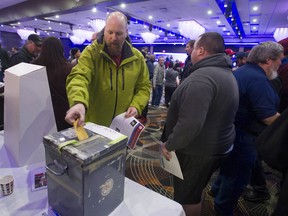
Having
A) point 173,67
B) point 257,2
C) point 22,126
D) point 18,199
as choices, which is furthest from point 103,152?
point 257,2

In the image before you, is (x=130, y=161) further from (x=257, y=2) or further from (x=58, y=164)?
(x=257, y=2)

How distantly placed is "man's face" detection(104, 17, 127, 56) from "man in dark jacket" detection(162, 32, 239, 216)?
1.53 ft

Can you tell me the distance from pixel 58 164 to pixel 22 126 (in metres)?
0.45

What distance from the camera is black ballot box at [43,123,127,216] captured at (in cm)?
60

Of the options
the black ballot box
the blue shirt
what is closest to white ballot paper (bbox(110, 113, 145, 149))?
the black ballot box

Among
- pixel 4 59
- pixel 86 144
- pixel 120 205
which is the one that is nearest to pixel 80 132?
pixel 86 144

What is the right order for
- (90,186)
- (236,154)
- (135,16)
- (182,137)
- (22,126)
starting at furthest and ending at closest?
(135,16), (236,154), (182,137), (22,126), (90,186)

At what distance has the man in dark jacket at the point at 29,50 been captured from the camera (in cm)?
271

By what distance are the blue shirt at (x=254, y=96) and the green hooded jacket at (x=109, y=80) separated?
2.31 feet

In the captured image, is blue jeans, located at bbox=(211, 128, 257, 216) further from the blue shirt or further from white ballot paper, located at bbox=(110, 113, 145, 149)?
white ballot paper, located at bbox=(110, 113, 145, 149)

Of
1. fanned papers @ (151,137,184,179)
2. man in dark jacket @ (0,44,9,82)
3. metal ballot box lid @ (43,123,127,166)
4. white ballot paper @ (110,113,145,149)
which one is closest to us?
metal ballot box lid @ (43,123,127,166)

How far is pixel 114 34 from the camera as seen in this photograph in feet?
4.16

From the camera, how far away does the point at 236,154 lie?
161 centimetres

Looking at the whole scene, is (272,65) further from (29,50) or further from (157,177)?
(29,50)
